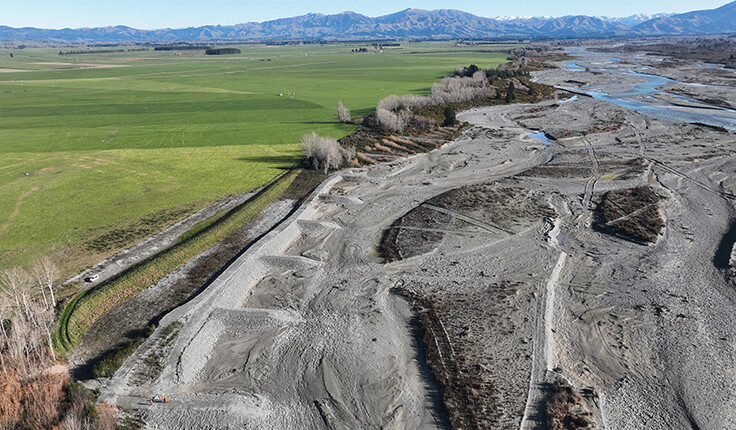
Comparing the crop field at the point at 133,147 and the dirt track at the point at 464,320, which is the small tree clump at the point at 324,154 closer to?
the crop field at the point at 133,147

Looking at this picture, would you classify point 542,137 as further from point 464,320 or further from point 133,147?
point 133,147

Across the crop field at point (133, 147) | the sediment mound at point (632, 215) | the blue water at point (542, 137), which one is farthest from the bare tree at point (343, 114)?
the sediment mound at point (632, 215)

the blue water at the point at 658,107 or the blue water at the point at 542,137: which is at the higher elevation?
the blue water at the point at 658,107

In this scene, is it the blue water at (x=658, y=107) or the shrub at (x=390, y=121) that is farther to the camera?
the blue water at (x=658, y=107)

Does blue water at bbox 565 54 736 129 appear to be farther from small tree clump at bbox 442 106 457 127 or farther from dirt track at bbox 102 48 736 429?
dirt track at bbox 102 48 736 429

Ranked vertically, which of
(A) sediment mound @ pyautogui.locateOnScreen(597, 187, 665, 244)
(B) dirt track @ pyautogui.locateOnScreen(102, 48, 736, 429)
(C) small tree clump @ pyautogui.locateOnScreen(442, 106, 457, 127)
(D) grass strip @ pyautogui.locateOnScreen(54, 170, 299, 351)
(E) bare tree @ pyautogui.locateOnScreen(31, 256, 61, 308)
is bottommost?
(B) dirt track @ pyautogui.locateOnScreen(102, 48, 736, 429)

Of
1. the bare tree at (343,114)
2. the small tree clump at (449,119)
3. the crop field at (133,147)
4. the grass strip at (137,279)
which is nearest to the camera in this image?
the grass strip at (137,279)

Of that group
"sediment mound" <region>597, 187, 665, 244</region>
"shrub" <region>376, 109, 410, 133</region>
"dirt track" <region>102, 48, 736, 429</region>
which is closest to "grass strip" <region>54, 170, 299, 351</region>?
"dirt track" <region>102, 48, 736, 429</region>

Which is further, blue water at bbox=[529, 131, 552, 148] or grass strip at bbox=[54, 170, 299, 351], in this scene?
blue water at bbox=[529, 131, 552, 148]
